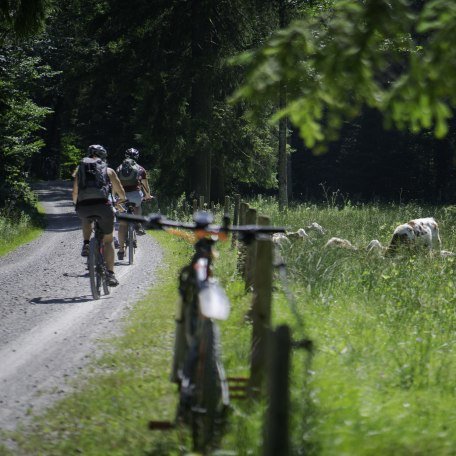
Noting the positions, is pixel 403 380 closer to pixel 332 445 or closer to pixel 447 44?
pixel 332 445

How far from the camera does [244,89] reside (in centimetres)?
554

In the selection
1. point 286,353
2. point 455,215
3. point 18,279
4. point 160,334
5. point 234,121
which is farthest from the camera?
point 234,121

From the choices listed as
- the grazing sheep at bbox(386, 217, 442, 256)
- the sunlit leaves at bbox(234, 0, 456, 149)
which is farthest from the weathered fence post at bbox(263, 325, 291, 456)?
the grazing sheep at bbox(386, 217, 442, 256)

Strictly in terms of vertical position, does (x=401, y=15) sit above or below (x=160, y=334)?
A: above

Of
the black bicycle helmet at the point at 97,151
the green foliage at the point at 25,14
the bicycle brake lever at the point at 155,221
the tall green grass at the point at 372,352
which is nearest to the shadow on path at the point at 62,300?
the black bicycle helmet at the point at 97,151

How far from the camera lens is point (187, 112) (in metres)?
30.7

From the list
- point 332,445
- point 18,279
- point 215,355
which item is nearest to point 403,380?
point 332,445

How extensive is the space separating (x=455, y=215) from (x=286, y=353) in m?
21.9

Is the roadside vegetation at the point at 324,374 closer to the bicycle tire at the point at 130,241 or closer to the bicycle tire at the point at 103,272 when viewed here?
the bicycle tire at the point at 103,272

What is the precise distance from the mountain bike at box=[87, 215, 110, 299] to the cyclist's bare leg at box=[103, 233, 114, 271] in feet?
0.47

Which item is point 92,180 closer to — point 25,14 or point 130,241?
point 25,14

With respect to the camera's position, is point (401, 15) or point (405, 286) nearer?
point (401, 15)

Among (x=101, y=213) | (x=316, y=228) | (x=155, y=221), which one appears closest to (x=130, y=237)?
(x=101, y=213)

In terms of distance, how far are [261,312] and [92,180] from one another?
5383 millimetres
